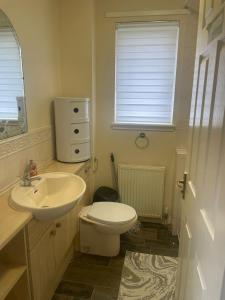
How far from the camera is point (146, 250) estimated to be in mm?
2188

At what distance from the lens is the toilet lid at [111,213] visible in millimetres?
1863

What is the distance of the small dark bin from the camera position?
2.38 metres

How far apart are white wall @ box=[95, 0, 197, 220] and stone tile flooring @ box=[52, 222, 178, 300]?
0.41m

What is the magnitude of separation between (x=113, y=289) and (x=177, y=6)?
2500mm

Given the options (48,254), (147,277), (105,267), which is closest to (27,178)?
(48,254)

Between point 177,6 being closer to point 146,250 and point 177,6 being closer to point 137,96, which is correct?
point 137,96

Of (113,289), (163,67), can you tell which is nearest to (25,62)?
(163,67)

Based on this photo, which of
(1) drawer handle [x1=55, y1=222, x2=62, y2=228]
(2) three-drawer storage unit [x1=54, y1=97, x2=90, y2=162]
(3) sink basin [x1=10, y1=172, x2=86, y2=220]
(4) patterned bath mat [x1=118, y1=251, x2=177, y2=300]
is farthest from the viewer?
(2) three-drawer storage unit [x1=54, y1=97, x2=90, y2=162]

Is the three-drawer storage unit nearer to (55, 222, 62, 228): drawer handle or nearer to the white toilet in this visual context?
the white toilet

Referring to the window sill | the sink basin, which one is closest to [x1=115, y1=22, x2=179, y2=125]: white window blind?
the window sill

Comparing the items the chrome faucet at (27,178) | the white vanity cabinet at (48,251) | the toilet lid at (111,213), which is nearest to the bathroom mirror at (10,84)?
the chrome faucet at (27,178)

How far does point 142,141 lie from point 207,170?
1610mm

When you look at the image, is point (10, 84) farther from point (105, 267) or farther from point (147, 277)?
point (147, 277)

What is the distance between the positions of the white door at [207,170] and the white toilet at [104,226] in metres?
0.74
